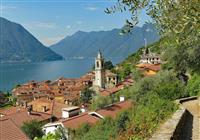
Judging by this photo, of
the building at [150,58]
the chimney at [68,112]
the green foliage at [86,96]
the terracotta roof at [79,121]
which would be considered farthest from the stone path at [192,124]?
the building at [150,58]

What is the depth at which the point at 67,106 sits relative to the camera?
50000 mm

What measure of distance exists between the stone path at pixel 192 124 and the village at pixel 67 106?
31.1 feet

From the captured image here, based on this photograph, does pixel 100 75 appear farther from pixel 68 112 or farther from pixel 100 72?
pixel 68 112

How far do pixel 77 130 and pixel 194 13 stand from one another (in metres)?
23.3

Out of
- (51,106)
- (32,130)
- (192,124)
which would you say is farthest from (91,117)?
(51,106)

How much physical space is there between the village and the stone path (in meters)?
9.47

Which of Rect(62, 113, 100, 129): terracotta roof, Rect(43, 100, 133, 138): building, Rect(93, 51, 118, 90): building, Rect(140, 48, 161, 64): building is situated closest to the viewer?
Rect(43, 100, 133, 138): building

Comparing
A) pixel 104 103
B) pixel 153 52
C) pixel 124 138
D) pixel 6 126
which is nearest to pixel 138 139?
pixel 124 138

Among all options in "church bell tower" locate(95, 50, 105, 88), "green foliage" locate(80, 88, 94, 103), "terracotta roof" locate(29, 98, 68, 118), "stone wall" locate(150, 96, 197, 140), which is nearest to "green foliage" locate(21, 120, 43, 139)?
"terracotta roof" locate(29, 98, 68, 118)

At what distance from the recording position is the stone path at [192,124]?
10.0 m

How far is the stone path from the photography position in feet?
32.8

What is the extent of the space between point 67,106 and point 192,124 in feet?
128

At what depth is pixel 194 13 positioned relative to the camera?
545cm

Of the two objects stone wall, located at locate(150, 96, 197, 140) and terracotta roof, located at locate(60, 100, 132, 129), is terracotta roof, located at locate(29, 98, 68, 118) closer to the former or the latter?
terracotta roof, located at locate(60, 100, 132, 129)
